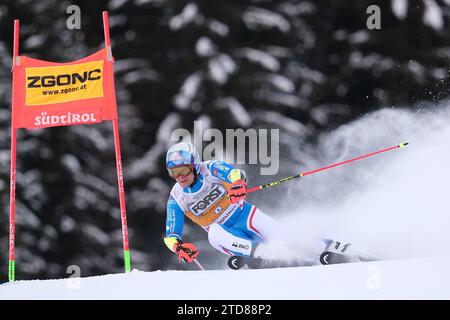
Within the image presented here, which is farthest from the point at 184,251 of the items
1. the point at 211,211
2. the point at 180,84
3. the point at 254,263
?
the point at 180,84

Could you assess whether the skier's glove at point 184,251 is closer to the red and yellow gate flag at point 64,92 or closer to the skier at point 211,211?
the skier at point 211,211

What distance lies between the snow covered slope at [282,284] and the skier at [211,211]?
69 centimetres

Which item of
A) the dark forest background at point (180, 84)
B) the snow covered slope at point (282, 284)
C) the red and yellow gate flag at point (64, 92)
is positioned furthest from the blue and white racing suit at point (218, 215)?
the dark forest background at point (180, 84)

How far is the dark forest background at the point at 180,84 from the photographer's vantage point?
29.5 ft

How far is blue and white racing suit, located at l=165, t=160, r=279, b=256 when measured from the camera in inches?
230

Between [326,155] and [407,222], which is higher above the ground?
[326,155]

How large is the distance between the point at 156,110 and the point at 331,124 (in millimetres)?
2108

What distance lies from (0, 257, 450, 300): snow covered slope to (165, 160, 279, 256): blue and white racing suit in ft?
2.30

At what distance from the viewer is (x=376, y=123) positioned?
8.76 metres

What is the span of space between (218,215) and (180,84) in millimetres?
3653

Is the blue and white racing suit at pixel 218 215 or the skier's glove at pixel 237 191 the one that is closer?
the skier's glove at pixel 237 191

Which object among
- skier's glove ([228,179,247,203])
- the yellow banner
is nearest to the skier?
skier's glove ([228,179,247,203])

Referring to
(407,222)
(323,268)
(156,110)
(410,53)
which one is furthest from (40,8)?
(323,268)

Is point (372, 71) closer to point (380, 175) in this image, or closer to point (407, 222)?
point (380, 175)
